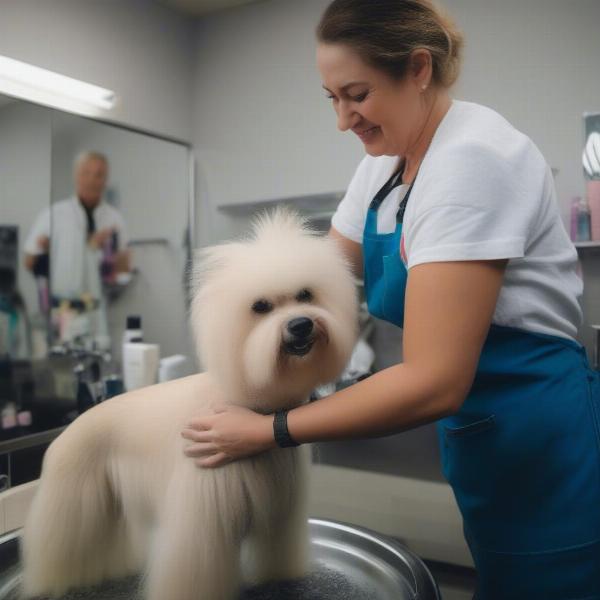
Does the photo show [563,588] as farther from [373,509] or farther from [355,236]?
[373,509]

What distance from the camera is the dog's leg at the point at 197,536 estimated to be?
814 millimetres

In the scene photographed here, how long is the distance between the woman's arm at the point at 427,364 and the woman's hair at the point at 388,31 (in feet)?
1.04

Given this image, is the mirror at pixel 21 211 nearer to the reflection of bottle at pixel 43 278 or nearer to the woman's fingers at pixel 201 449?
the reflection of bottle at pixel 43 278

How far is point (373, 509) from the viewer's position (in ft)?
7.93

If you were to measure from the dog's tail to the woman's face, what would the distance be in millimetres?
654

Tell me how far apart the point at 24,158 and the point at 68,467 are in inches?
58.2

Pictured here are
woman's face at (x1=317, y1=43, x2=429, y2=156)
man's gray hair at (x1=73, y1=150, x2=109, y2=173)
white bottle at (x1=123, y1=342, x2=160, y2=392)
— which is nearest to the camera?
woman's face at (x1=317, y1=43, x2=429, y2=156)

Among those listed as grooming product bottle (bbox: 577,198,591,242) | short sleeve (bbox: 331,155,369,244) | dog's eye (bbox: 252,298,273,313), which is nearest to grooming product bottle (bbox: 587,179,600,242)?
grooming product bottle (bbox: 577,198,591,242)

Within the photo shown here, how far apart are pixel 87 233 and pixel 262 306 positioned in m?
1.74

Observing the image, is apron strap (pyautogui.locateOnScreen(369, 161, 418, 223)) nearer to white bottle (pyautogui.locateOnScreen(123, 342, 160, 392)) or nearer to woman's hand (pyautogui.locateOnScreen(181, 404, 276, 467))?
woman's hand (pyautogui.locateOnScreen(181, 404, 276, 467))

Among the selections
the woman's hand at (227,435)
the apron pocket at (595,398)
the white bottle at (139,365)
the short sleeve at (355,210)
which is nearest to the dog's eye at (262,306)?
the woman's hand at (227,435)

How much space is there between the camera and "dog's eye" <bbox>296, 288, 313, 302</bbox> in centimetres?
84

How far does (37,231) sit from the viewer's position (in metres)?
2.13

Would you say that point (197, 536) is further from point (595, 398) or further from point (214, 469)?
point (595, 398)
